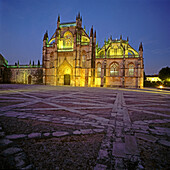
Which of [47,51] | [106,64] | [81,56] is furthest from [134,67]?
[47,51]

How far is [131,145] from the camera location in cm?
169

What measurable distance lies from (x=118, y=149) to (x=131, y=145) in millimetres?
275

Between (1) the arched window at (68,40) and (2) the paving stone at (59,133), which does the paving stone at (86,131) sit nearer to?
(2) the paving stone at (59,133)

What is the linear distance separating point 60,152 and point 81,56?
1058 inches

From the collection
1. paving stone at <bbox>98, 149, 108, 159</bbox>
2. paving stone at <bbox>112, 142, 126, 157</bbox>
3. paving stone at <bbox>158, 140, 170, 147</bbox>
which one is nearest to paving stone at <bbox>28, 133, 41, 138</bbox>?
paving stone at <bbox>98, 149, 108, 159</bbox>

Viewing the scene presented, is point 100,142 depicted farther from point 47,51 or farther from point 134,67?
point 47,51

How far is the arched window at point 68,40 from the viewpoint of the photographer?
29.2 m

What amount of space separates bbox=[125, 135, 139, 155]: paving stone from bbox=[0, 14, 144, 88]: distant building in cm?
2387

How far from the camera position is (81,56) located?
2706 centimetres

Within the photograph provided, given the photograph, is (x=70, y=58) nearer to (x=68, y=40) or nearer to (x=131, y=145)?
(x=68, y=40)

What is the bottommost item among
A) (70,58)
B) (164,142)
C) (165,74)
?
(164,142)

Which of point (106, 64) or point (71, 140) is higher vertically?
point (106, 64)

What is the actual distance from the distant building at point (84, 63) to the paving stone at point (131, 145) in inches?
940

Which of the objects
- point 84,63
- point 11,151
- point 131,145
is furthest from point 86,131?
point 84,63
